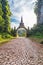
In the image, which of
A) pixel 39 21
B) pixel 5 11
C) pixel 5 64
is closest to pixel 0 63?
pixel 5 64

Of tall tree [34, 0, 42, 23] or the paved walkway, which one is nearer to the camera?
the paved walkway

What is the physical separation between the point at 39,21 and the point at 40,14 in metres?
3.99

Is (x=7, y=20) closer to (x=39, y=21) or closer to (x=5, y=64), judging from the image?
(x=39, y=21)

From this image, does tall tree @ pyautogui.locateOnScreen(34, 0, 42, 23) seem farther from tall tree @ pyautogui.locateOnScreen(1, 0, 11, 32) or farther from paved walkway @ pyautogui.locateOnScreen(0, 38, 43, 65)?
paved walkway @ pyautogui.locateOnScreen(0, 38, 43, 65)

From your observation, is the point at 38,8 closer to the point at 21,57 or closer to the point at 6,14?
the point at 6,14

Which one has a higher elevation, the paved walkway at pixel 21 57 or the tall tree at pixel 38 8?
the tall tree at pixel 38 8

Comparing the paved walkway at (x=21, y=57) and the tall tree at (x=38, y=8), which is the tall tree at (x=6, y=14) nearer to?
the tall tree at (x=38, y=8)

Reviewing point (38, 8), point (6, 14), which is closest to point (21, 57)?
point (6, 14)

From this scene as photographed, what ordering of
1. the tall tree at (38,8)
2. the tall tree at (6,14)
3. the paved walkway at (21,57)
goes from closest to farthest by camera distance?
the paved walkway at (21,57), the tall tree at (6,14), the tall tree at (38,8)

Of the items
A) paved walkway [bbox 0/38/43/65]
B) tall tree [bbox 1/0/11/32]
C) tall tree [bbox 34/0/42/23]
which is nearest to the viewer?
paved walkway [bbox 0/38/43/65]

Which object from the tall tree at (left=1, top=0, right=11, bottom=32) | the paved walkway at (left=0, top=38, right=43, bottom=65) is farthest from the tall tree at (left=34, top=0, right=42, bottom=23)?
the paved walkway at (left=0, top=38, right=43, bottom=65)

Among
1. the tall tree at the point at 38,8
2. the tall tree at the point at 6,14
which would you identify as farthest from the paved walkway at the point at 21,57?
the tall tree at the point at 38,8

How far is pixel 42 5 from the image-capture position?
87250 mm

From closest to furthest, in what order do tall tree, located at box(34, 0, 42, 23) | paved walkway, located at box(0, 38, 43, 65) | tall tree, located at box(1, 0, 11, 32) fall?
paved walkway, located at box(0, 38, 43, 65) → tall tree, located at box(1, 0, 11, 32) → tall tree, located at box(34, 0, 42, 23)
